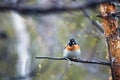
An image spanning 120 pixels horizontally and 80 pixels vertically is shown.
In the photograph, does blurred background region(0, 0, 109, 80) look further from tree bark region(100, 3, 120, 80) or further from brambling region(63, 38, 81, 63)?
tree bark region(100, 3, 120, 80)

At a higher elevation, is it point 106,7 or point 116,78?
point 106,7

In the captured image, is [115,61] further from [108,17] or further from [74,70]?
[74,70]

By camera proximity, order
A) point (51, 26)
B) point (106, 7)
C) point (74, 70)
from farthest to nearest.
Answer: point (51, 26) → point (74, 70) → point (106, 7)

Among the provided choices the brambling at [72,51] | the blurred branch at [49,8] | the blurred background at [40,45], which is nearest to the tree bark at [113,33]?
the brambling at [72,51]

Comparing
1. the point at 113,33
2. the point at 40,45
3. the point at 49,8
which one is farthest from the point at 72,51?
the point at 40,45

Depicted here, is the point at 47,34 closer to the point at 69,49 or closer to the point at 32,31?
the point at 32,31

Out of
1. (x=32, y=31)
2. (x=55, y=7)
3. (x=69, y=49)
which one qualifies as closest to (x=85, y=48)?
(x=32, y=31)

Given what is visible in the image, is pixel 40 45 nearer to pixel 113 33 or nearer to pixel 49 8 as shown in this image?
pixel 113 33

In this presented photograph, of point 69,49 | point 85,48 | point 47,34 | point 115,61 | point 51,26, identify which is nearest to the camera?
point 115,61

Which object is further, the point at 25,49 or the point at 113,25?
the point at 25,49

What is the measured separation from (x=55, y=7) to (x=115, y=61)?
198cm

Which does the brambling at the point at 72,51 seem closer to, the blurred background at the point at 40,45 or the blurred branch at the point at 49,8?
the blurred background at the point at 40,45

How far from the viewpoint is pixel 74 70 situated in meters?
9.74

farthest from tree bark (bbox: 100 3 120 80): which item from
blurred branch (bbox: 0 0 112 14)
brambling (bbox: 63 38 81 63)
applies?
blurred branch (bbox: 0 0 112 14)
